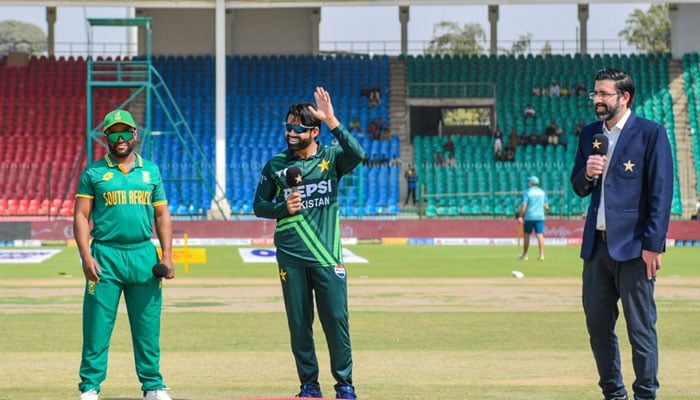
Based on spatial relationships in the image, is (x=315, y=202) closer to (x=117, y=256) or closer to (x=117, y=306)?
(x=117, y=256)

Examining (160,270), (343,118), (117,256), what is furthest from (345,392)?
(343,118)

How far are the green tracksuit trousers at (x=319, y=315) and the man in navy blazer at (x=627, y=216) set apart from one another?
73.5 inches

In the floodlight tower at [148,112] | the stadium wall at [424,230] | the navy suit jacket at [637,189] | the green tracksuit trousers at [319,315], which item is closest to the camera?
the navy suit jacket at [637,189]

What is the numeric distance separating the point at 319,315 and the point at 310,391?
57 centimetres

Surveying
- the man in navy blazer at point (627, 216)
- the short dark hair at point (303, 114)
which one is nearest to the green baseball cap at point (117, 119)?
the short dark hair at point (303, 114)

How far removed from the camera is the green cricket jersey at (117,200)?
941 centimetres

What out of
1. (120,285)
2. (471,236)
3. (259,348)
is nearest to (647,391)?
(120,285)

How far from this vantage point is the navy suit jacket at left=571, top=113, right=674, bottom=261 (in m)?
8.55

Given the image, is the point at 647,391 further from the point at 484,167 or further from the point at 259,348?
the point at 484,167

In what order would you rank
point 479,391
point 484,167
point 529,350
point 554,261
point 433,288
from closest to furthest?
point 479,391
point 529,350
point 433,288
point 554,261
point 484,167

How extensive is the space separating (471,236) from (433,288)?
61.5 feet

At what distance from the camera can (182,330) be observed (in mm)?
15234

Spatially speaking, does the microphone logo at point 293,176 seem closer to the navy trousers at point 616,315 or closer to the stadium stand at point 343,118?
the navy trousers at point 616,315

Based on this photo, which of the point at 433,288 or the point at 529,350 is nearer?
the point at 529,350
